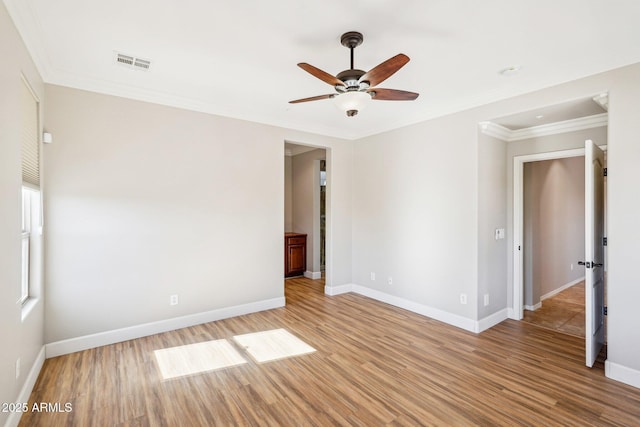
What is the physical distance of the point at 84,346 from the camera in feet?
10.3

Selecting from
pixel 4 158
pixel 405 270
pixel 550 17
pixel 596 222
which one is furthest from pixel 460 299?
pixel 4 158

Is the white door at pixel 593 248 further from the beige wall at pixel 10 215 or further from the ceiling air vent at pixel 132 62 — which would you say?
the beige wall at pixel 10 215

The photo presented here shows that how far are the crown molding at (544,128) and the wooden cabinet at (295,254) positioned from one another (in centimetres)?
399

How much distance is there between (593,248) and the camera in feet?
9.43

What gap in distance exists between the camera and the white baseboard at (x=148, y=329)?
3.04m

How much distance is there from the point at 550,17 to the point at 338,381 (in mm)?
3167

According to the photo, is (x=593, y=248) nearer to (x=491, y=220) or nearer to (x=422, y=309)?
(x=491, y=220)

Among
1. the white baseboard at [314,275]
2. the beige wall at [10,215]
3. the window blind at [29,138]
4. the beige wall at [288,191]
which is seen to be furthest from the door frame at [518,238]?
the window blind at [29,138]

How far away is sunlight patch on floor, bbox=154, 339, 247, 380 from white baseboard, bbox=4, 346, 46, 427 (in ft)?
2.92

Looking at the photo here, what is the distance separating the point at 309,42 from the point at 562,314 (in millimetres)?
4848

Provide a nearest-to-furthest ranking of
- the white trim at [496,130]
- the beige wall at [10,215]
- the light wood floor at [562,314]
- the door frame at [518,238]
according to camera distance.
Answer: the beige wall at [10,215] < the white trim at [496,130] < the light wood floor at [562,314] < the door frame at [518,238]

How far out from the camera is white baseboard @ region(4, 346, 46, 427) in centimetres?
196

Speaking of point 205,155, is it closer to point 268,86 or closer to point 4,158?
point 268,86

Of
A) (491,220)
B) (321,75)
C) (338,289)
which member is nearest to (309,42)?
(321,75)
